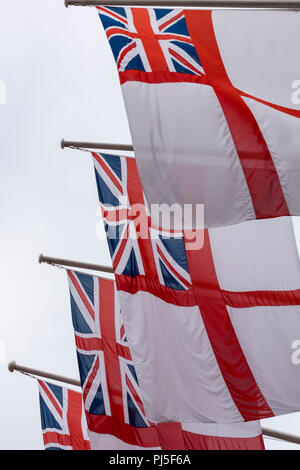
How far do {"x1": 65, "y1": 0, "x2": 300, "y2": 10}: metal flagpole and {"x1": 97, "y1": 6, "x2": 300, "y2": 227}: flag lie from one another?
10 cm

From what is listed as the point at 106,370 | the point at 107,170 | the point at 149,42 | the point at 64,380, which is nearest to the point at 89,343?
the point at 106,370

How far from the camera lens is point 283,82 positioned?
23.8 ft

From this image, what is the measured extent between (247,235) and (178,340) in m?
1.67

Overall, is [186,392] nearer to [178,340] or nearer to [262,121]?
[178,340]

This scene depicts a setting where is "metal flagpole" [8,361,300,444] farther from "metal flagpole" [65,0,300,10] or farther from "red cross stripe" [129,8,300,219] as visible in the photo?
"metal flagpole" [65,0,300,10]

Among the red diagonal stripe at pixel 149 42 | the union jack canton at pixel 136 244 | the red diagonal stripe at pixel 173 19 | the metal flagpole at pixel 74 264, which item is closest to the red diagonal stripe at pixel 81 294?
the metal flagpole at pixel 74 264

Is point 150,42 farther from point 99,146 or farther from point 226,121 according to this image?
point 99,146

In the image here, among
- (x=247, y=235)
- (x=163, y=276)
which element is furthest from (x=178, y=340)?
(x=247, y=235)

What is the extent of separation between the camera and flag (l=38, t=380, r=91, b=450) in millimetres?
12453

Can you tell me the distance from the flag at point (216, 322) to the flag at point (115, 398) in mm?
1718

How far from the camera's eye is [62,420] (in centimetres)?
1253

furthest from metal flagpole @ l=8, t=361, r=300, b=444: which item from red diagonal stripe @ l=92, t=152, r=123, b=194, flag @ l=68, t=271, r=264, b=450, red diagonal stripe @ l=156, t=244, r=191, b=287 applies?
red diagonal stripe @ l=92, t=152, r=123, b=194

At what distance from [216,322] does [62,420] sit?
15.7 ft

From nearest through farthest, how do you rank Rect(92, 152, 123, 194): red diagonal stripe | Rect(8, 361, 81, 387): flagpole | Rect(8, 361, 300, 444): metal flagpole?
1. Rect(92, 152, 123, 194): red diagonal stripe
2. Rect(8, 361, 300, 444): metal flagpole
3. Rect(8, 361, 81, 387): flagpole
